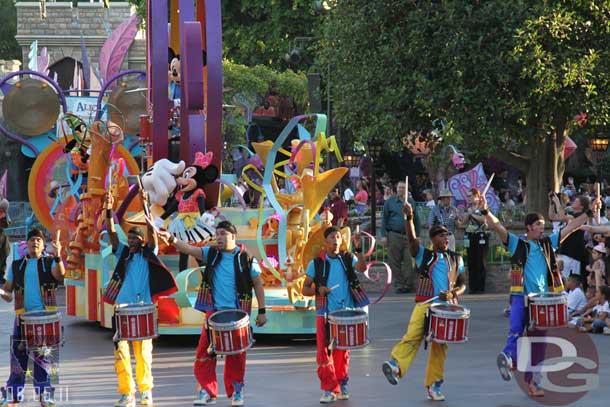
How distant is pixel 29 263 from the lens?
12.1 metres

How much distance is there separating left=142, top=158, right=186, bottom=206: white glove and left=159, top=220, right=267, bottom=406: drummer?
173 inches

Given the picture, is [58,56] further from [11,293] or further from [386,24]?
[11,293]

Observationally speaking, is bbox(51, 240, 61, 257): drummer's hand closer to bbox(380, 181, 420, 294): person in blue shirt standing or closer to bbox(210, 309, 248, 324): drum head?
bbox(210, 309, 248, 324): drum head

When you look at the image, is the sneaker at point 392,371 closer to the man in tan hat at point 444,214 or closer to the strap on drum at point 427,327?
the strap on drum at point 427,327

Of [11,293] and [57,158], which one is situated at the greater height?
[57,158]

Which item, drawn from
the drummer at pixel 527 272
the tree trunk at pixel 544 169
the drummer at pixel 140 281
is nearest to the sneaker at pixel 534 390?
the drummer at pixel 527 272

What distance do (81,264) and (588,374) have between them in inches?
309

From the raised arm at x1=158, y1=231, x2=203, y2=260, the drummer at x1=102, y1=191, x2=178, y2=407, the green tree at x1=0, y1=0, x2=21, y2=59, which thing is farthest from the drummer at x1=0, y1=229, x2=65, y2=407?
the green tree at x1=0, y1=0, x2=21, y2=59

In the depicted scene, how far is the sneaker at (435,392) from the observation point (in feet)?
39.5

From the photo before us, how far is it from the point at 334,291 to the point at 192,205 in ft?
15.2

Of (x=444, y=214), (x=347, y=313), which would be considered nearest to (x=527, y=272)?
(x=347, y=313)

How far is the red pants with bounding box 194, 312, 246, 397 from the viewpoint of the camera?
39.0 ft

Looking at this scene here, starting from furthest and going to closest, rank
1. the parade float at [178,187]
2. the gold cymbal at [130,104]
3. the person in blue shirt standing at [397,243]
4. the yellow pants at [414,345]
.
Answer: the gold cymbal at [130,104] → the person in blue shirt standing at [397,243] → the parade float at [178,187] → the yellow pants at [414,345]

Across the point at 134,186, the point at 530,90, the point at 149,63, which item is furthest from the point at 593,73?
the point at 134,186
